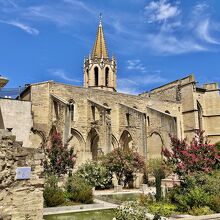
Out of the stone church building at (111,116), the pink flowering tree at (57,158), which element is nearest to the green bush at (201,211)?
the pink flowering tree at (57,158)

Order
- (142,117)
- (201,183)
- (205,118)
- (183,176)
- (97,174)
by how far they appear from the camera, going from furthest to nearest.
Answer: (205,118)
(142,117)
(97,174)
(183,176)
(201,183)

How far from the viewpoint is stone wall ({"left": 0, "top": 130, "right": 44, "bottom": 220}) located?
712cm

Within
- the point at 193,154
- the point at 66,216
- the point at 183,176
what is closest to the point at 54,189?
the point at 66,216

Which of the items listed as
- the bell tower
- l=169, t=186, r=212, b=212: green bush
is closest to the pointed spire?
the bell tower

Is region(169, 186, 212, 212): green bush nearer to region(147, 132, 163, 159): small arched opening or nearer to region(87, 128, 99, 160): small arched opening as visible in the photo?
region(87, 128, 99, 160): small arched opening

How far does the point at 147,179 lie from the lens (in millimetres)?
23297

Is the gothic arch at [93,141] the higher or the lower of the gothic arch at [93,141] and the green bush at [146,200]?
the higher

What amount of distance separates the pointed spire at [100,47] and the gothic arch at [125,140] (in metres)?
15.4

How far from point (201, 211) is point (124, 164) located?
35.1 feet

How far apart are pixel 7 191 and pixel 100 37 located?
39056 mm

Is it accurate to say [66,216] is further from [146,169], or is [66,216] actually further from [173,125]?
[173,125]

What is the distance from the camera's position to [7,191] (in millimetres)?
7176

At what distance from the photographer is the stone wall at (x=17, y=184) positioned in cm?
712

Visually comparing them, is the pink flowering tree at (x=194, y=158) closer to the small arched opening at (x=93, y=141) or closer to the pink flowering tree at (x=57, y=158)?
the pink flowering tree at (x=57, y=158)
